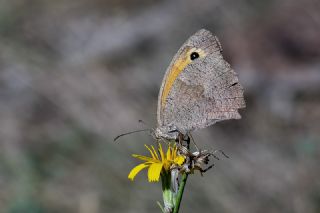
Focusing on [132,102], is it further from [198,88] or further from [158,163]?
[158,163]

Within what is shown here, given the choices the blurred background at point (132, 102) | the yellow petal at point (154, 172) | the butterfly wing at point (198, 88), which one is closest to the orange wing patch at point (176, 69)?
the butterfly wing at point (198, 88)

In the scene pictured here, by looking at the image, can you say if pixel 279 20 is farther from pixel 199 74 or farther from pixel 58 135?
pixel 199 74

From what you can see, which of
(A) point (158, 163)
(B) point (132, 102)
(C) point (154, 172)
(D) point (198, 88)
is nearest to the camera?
(C) point (154, 172)

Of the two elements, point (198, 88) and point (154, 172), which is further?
point (198, 88)

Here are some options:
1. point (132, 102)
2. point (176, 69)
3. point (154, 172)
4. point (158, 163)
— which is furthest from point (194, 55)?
point (132, 102)

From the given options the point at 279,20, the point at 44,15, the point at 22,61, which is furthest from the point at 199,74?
the point at 44,15

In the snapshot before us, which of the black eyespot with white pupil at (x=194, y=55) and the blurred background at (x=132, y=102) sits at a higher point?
the blurred background at (x=132, y=102)

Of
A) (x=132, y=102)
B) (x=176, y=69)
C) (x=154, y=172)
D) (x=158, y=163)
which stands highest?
(x=132, y=102)

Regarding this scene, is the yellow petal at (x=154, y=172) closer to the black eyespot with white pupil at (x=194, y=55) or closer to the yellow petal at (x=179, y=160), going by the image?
the yellow petal at (x=179, y=160)
